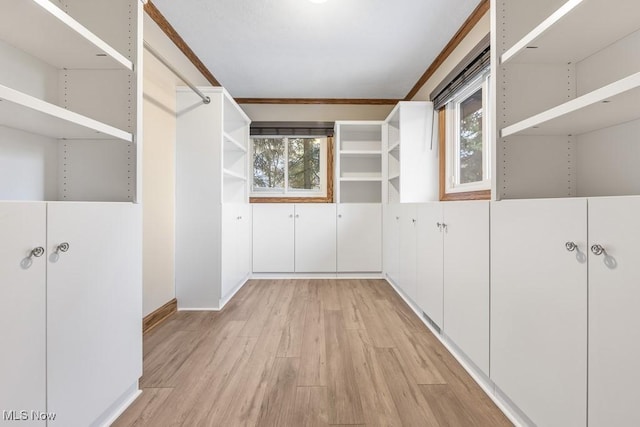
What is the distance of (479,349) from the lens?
147 centimetres

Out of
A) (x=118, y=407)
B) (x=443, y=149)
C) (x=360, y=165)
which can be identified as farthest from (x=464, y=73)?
(x=118, y=407)

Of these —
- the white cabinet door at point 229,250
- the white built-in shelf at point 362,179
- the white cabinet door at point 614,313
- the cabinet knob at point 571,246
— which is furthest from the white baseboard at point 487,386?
the white built-in shelf at point 362,179

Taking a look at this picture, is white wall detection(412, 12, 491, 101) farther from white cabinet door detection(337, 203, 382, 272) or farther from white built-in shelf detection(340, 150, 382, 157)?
white cabinet door detection(337, 203, 382, 272)

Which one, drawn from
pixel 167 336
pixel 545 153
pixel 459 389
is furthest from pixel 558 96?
pixel 167 336

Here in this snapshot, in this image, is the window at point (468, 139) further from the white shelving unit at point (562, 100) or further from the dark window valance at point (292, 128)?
the dark window valance at point (292, 128)

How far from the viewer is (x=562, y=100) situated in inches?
52.5

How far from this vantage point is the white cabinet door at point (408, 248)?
255 centimetres

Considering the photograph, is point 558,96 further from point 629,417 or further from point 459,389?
point 459,389

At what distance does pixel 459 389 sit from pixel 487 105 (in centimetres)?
186

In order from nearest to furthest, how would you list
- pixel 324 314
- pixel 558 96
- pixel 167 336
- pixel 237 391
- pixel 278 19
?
pixel 558 96, pixel 237 391, pixel 167 336, pixel 278 19, pixel 324 314

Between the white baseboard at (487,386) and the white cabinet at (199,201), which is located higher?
the white cabinet at (199,201)

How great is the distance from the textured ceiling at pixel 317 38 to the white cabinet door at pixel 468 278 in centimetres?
145

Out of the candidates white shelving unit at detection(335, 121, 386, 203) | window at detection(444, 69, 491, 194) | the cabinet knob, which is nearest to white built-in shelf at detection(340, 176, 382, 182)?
white shelving unit at detection(335, 121, 386, 203)

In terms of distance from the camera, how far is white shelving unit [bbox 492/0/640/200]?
3.48 ft
